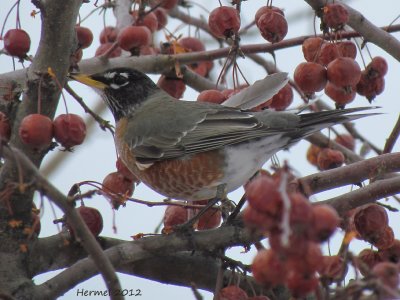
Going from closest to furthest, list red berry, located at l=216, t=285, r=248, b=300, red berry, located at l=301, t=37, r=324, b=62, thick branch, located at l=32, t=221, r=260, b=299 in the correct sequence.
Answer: red berry, located at l=216, t=285, r=248, b=300 → thick branch, located at l=32, t=221, r=260, b=299 → red berry, located at l=301, t=37, r=324, b=62

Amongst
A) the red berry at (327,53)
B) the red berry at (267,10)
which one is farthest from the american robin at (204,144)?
the red berry at (267,10)

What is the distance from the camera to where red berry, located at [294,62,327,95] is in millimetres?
2834

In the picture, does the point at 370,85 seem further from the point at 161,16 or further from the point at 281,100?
the point at 161,16

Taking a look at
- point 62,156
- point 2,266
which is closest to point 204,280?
point 2,266

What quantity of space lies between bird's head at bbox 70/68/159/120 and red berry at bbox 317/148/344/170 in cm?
106

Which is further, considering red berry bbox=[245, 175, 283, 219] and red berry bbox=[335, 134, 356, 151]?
red berry bbox=[335, 134, 356, 151]

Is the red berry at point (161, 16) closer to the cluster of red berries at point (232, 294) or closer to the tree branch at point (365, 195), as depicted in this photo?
the tree branch at point (365, 195)

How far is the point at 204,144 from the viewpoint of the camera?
3.38m

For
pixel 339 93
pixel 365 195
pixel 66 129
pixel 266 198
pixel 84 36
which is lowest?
pixel 266 198

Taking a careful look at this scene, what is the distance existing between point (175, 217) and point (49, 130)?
3.13ft

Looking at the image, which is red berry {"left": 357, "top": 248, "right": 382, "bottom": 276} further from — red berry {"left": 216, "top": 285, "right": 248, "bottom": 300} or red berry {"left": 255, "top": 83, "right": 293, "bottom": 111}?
red berry {"left": 255, "top": 83, "right": 293, "bottom": 111}

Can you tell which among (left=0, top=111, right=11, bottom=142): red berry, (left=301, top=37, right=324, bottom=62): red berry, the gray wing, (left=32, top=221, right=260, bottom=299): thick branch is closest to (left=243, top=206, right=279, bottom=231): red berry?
(left=32, top=221, right=260, bottom=299): thick branch

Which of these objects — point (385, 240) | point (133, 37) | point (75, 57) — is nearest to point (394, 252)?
point (385, 240)

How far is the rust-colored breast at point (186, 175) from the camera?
3311mm
